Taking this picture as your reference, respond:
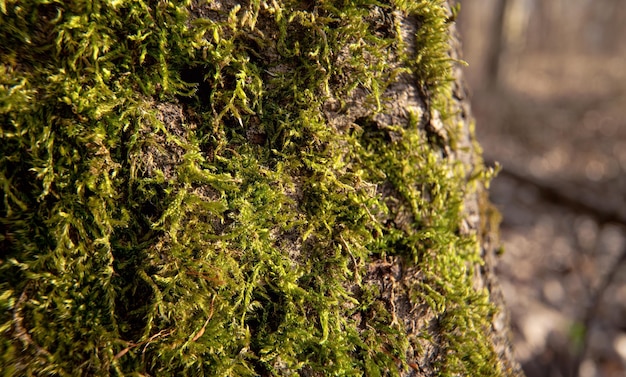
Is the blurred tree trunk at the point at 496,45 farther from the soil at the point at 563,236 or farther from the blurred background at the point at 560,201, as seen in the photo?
the soil at the point at 563,236

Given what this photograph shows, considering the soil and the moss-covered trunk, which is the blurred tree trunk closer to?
the soil

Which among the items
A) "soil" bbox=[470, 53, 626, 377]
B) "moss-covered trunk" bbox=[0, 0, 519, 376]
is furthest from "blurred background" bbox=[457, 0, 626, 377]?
"moss-covered trunk" bbox=[0, 0, 519, 376]

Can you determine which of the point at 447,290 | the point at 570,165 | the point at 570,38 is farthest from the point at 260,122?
the point at 570,38

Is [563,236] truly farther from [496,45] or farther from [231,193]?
[496,45]

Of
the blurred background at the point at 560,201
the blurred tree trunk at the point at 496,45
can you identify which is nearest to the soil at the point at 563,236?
the blurred background at the point at 560,201

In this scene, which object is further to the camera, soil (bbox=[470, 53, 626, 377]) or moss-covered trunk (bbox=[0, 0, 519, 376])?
soil (bbox=[470, 53, 626, 377])

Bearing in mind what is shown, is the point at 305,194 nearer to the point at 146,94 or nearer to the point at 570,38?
the point at 146,94
